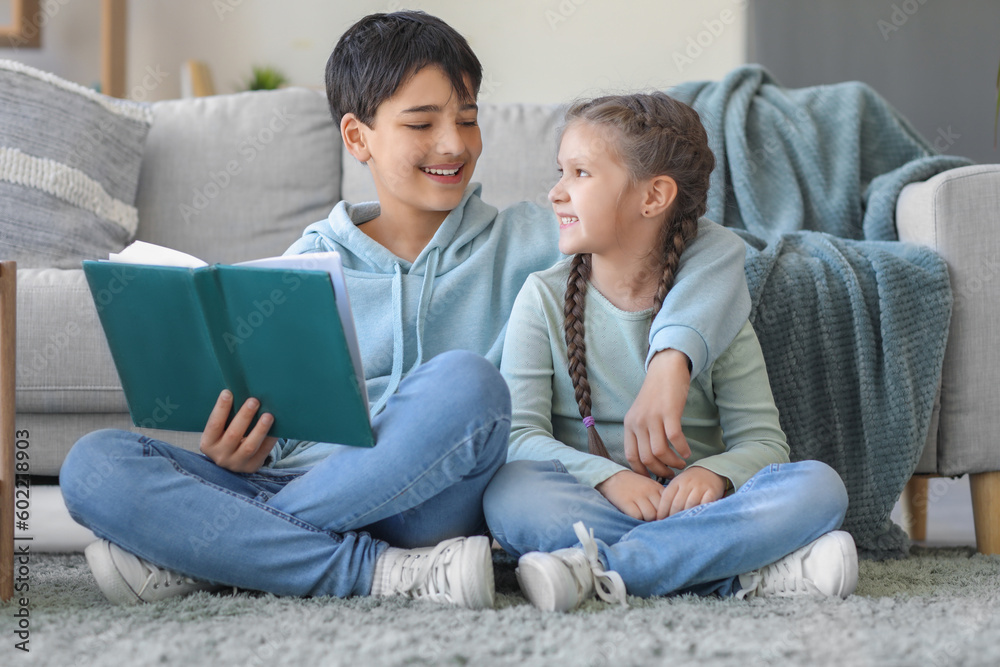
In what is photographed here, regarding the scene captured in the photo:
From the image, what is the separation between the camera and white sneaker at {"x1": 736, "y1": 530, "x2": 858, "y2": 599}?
0.89 meters

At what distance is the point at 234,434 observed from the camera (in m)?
0.93

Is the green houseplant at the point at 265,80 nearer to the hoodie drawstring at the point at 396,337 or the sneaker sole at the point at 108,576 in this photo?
the hoodie drawstring at the point at 396,337

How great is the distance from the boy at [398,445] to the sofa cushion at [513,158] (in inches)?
23.8

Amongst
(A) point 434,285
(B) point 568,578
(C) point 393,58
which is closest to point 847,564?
(B) point 568,578

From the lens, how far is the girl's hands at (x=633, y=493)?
96 centimetres

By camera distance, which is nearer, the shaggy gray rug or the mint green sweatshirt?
the shaggy gray rug

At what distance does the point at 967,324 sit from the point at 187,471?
42.0 inches

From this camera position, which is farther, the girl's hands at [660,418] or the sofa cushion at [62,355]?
the sofa cushion at [62,355]

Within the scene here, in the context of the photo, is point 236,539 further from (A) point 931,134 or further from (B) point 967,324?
(A) point 931,134

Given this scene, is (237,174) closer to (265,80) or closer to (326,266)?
(326,266)

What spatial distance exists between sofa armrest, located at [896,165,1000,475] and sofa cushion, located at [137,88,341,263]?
1.17 metres

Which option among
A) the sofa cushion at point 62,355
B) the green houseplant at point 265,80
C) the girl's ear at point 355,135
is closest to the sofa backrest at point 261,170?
the sofa cushion at point 62,355

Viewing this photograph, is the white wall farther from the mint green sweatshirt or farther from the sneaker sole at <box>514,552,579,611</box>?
the sneaker sole at <box>514,552,579,611</box>

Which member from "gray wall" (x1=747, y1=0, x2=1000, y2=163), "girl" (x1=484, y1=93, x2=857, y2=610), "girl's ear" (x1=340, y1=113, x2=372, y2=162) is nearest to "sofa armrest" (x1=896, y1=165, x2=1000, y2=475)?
"girl" (x1=484, y1=93, x2=857, y2=610)
